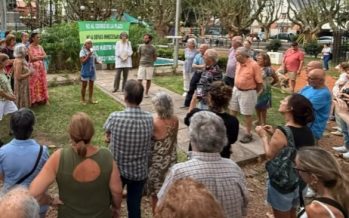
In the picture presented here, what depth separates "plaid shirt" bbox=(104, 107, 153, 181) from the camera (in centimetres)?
365

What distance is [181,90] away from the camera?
36.0 ft

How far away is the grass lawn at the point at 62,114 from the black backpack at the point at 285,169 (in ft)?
11.3

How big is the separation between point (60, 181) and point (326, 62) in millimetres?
20223

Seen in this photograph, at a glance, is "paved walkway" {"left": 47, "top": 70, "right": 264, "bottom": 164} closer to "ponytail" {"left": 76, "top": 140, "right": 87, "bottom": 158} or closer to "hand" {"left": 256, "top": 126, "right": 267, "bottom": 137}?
"hand" {"left": 256, "top": 126, "right": 267, "bottom": 137}

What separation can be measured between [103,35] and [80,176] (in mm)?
10441

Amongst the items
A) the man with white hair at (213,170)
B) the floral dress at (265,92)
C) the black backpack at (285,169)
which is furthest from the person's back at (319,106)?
the man with white hair at (213,170)

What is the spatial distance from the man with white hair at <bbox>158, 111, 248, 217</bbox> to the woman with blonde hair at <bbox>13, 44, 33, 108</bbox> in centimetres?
467

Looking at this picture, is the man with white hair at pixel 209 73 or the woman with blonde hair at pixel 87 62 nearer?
the man with white hair at pixel 209 73

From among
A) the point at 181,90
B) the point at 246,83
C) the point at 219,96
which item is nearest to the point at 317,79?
the point at 246,83

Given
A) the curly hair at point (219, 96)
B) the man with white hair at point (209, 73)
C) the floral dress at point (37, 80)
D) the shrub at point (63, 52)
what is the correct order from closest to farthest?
the curly hair at point (219, 96) < the man with white hair at point (209, 73) < the floral dress at point (37, 80) < the shrub at point (63, 52)

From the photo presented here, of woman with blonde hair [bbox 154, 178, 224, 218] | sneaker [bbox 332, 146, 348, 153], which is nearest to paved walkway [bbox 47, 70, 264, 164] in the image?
sneaker [bbox 332, 146, 348, 153]

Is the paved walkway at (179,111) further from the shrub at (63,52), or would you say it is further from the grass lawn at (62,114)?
the shrub at (63,52)

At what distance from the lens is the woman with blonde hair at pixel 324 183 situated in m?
2.27

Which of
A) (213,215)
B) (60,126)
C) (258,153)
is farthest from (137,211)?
(60,126)
